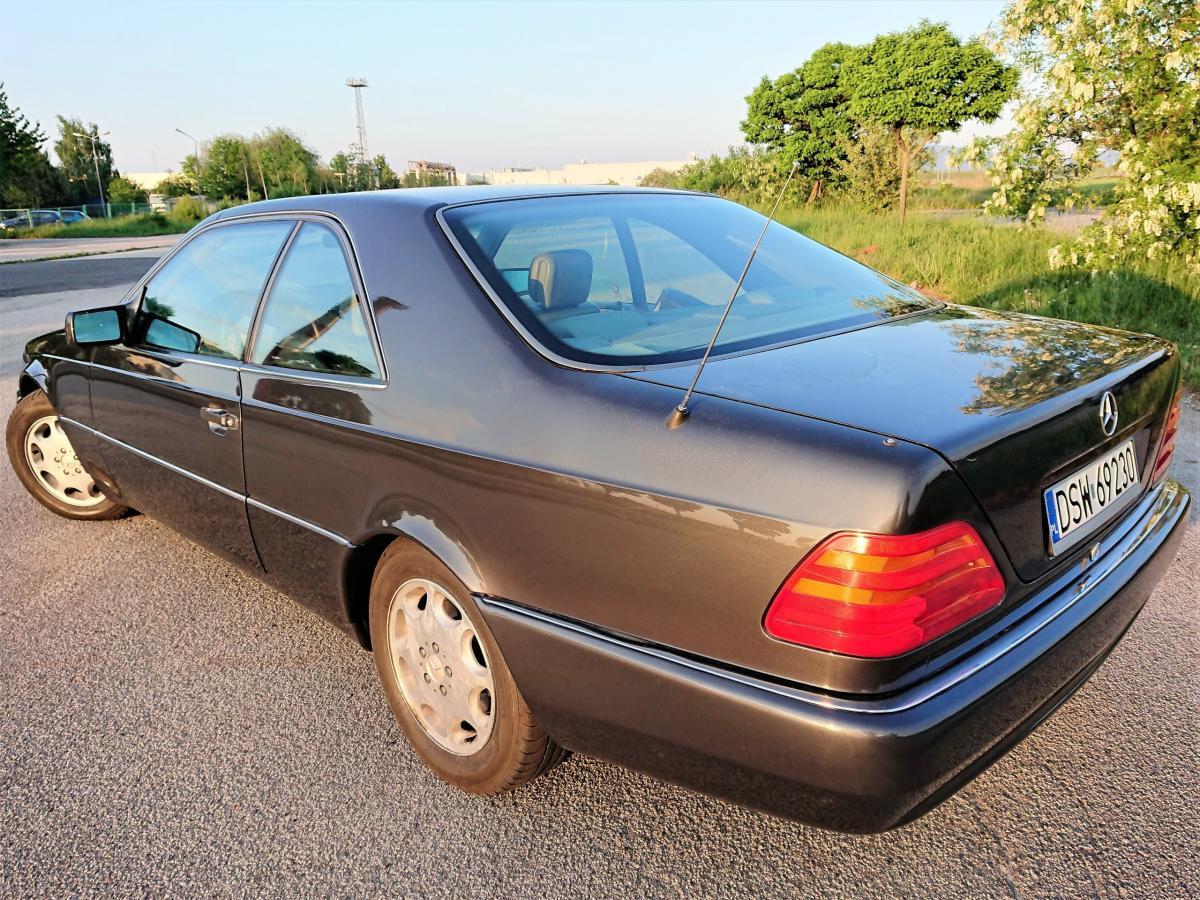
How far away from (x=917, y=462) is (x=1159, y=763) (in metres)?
1.44

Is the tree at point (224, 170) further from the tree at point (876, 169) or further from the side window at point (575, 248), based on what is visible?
the side window at point (575, 248)

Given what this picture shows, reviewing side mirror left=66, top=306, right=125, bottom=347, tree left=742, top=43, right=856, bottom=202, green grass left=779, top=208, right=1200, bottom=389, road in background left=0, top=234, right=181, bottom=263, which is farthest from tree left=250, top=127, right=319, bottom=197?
side mirror left=66, top=306, right=125, bottom=347

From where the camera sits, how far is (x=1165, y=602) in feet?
10.2

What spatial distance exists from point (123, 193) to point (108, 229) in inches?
1291

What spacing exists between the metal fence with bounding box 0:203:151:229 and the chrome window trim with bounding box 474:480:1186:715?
1977 inches

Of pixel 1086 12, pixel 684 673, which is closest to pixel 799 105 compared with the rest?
pixel 1086 12

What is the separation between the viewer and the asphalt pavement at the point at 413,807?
6.38 feet

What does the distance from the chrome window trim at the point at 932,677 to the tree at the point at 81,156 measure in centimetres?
8423

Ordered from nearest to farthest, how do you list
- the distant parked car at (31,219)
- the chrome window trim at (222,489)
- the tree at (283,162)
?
the chrome window trim at (222,489) < the distant parked car at (31,219) < the tree at (283,162)

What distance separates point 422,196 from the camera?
2477mm

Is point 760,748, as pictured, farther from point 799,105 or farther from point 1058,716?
point 799,105

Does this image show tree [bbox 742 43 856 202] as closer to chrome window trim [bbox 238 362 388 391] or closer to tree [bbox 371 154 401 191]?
chrome window trim [bbox 238 362 388 391]

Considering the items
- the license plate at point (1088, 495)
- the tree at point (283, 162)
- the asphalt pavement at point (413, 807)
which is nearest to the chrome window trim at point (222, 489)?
the asphalt pavement at point (413, 807)

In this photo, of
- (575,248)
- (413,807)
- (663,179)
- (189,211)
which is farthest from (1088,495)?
(189,211)
